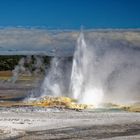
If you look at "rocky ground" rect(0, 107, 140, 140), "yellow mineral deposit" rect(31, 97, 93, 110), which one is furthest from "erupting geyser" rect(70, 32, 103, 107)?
"rocky ground" rect(0, 107, 140, 140)

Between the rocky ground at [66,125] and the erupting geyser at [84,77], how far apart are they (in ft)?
34.0

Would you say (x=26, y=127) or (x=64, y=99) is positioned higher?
(x=64, y=99)

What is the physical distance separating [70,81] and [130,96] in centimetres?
645

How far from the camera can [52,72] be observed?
5738cm

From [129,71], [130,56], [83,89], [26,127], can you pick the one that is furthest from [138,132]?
[130,56]

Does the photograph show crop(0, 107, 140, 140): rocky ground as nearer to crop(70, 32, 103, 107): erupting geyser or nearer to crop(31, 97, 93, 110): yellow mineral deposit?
crop(31, 97, 93, 110): yellow mineral deposit

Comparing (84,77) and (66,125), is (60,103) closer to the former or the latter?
(84,77)

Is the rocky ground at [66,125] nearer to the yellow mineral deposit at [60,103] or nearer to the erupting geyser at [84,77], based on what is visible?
the yellow mineral deposit at [60,103]

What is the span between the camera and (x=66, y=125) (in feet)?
106

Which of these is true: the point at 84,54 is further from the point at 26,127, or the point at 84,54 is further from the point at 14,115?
the point at 26,127

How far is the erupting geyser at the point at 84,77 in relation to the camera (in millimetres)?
51438

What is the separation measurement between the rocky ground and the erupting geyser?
1037cm

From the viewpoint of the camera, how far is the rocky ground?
2814 centimetres

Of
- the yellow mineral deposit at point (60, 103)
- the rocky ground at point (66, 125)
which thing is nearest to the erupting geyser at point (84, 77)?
the yellow mineral deposit at point (60, 103)
